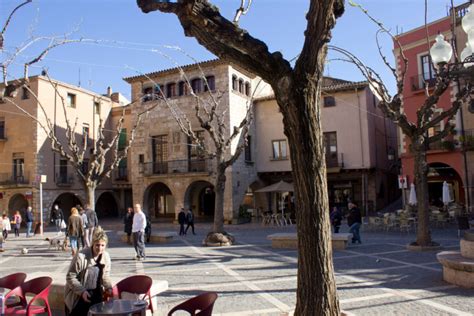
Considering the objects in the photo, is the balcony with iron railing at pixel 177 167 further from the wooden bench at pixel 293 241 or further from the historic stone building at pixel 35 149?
the wooden bench at pixel 293 241

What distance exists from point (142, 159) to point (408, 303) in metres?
25.9

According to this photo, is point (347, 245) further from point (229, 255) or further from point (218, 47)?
point (218, 47)

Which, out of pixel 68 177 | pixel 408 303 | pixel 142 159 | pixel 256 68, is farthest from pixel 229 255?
pixel 68 177

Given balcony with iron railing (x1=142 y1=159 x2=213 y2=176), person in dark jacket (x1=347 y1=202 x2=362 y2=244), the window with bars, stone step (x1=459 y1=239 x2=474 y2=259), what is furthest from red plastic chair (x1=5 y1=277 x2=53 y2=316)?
the window with bars

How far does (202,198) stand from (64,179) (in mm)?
10832

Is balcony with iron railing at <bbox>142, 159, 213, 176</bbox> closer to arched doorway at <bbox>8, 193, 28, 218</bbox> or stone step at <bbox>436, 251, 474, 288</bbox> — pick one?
arched doorway at <bbox>8, 193, 28, 218</bbox>

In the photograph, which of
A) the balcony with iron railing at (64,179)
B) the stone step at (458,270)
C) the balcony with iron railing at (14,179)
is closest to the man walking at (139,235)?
the stone step at (458,270)

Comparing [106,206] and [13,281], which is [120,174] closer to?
[106,206]

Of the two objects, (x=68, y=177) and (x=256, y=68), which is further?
(x=68, y=177)

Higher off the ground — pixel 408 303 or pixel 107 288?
pixel 107 288

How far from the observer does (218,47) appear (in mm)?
4715

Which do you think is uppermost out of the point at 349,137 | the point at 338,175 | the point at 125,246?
the point at 349,137

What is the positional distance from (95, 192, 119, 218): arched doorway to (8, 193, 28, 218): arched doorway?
6089 millimetres

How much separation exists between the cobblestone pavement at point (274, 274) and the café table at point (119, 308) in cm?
231
